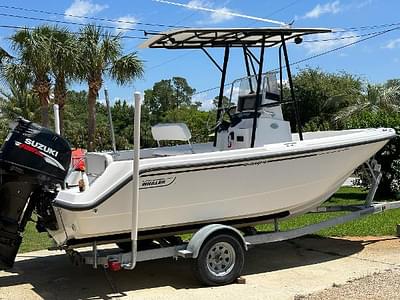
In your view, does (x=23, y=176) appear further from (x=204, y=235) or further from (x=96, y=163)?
(x=204, y=235)

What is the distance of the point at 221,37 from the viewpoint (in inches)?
340

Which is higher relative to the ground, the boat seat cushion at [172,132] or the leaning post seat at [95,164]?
the boat seat cushion at [172,132]

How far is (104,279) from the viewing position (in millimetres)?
7414

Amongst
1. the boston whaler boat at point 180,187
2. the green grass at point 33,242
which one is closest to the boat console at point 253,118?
the boston whaler boat at point 180,187

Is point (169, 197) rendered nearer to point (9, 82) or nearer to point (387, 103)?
point (9, 82)

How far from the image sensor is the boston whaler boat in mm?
6484

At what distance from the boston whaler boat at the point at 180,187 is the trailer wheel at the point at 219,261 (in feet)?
Answer: 0.04

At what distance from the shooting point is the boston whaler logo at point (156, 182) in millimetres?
6527

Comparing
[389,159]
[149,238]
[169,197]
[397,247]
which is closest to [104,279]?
[149,238]

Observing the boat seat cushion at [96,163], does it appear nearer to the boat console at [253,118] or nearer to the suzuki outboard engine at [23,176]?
the suzuki outboard engine at [23,176]

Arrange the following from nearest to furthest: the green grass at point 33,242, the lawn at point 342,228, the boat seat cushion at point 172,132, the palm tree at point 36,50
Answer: the boat seat cushion at point 172,132 → the green grass at point 33,242 → the lawn at point 342,228 → the palm tree at point 36,50

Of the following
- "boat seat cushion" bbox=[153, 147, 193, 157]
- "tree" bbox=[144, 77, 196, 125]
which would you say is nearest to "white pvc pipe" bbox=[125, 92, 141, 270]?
"boat seat cushion" bbox=[153, 147, 193, 157]

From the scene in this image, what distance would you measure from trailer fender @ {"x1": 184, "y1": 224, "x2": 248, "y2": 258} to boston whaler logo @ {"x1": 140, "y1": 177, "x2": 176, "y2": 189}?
2.33 ft

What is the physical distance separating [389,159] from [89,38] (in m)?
10.3
